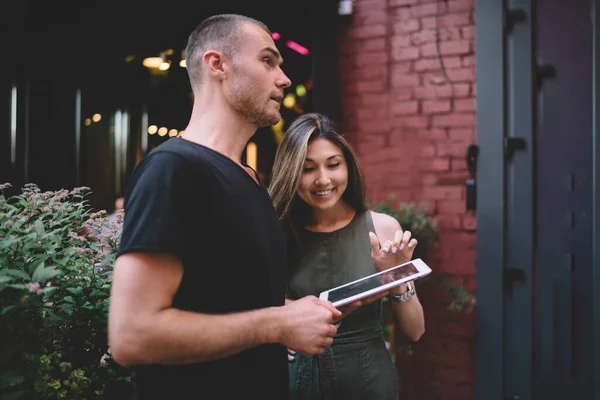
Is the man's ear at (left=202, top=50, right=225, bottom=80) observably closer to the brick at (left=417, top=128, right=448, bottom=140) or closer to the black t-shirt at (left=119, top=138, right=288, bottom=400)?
the black t-shirt at (left=119, top=138, right=288, bottom=400)

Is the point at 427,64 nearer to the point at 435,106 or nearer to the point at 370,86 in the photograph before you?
the point at 435,106

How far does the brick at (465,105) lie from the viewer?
328cm

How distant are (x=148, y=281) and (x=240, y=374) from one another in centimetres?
33

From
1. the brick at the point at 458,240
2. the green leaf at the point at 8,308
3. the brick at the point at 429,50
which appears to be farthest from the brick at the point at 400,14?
the green leaf at the point at 8,308

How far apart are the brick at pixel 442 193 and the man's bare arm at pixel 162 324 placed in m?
2.45

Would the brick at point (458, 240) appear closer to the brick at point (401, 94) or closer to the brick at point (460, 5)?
the brick at point (401, 94)

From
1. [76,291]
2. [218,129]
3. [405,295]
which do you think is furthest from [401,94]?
[76,291]

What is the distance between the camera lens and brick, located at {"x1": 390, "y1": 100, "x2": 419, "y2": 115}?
11.3 feet

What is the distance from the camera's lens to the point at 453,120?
3.32 meters

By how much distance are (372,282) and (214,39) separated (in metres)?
0.77

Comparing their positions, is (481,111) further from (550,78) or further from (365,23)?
(365,23)

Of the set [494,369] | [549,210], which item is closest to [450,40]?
[549,210]

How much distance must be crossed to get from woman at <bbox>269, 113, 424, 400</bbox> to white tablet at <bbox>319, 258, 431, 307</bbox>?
0.28 metres

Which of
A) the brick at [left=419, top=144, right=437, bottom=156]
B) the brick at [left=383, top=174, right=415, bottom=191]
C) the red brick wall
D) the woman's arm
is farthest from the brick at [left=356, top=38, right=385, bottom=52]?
the woman's arm
